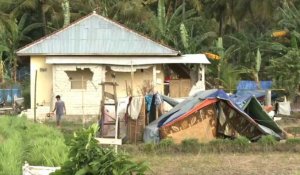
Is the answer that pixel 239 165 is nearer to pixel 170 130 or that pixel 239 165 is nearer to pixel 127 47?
pixel 170 130

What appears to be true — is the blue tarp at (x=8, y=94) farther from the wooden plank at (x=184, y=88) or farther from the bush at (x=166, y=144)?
the bush at (x=166, y=144)

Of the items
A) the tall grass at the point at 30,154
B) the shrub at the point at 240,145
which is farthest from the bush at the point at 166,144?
the tall grass at the point at 30,154

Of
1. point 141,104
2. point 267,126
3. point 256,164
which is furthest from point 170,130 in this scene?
point 256,164

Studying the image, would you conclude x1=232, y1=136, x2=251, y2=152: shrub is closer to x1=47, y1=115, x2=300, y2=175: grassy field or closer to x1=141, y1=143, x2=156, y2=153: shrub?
x1=47, y1=115, x2=300, y2=175: grassy field

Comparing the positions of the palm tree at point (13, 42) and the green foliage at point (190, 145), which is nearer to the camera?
the green foliage at point (190, 145)

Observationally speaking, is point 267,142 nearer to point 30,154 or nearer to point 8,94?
point 30,154

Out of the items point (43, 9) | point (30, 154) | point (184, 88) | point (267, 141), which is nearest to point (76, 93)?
point (184, 88)

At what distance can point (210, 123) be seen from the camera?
16562 millimetres

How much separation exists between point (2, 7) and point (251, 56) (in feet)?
46.9

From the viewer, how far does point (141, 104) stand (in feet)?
55.6

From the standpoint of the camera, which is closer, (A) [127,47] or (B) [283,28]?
(A) [127,47]

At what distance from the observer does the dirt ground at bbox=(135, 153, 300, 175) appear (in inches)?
454

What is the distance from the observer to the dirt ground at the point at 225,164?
11.5 m

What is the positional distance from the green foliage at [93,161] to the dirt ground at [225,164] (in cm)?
456
